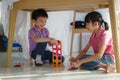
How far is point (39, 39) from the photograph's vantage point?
137 cm

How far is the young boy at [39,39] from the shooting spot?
1.39 meters

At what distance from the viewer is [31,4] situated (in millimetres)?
1251

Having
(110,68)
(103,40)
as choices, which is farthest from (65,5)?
(110,68)

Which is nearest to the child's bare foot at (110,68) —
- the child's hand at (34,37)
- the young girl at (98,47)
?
the young girl at (98,47)

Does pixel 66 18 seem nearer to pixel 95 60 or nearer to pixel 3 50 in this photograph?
pixel 3 50

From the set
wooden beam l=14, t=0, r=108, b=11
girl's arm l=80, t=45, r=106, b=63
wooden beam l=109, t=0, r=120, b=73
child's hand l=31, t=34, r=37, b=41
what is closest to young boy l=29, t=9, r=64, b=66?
child's hand l=31, t=34, r=37, b=41

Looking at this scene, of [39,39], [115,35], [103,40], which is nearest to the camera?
[115,35]

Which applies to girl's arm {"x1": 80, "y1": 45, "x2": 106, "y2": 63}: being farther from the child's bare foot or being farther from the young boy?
the young boy

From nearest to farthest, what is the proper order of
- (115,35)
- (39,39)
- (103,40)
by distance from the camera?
(115,35)
(103,40)
(39,39)

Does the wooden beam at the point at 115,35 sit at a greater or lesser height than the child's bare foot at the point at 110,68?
greater

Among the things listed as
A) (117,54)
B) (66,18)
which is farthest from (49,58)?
(66,18)

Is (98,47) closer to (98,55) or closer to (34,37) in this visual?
(98,55)

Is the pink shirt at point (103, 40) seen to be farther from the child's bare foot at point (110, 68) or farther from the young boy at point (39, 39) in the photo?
the young boy at point (39, 39)

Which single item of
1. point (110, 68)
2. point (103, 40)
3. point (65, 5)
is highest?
point (65, 5)
